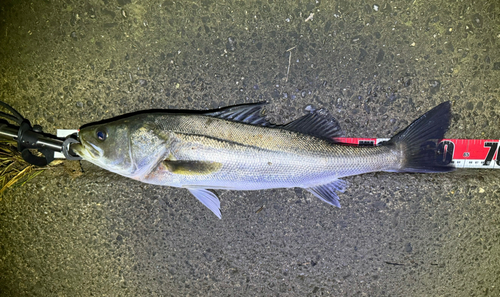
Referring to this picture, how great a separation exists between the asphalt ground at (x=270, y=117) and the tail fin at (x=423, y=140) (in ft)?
0.97

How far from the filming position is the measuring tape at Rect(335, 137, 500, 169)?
8.98 feet

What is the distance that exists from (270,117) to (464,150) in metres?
2.16

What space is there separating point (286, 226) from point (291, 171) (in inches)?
32.1

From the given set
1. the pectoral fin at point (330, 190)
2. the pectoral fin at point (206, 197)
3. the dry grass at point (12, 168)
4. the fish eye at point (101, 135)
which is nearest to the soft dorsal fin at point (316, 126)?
the pectoral fin at point (330, 190)

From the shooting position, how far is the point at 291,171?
7.66ft

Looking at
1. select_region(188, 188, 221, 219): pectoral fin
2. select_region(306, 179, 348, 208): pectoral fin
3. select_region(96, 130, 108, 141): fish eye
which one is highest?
select_region(96, 130, 108, 141): fish eye

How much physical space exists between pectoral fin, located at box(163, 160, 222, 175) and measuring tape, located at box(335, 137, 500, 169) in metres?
1.45

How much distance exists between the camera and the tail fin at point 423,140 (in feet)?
7.89

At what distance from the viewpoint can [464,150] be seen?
2.75 metres

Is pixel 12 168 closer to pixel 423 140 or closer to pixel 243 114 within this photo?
pixel 243 114

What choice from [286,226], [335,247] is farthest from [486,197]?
[286,226]

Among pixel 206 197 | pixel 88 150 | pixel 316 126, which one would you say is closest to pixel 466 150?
pixel 316 126

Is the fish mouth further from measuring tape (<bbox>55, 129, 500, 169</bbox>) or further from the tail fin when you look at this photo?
the tail fin

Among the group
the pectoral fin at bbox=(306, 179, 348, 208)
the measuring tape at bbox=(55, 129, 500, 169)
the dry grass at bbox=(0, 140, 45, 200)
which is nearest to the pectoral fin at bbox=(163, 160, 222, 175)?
the pectoral fin at bbox=(306, 179, 348, 208)
